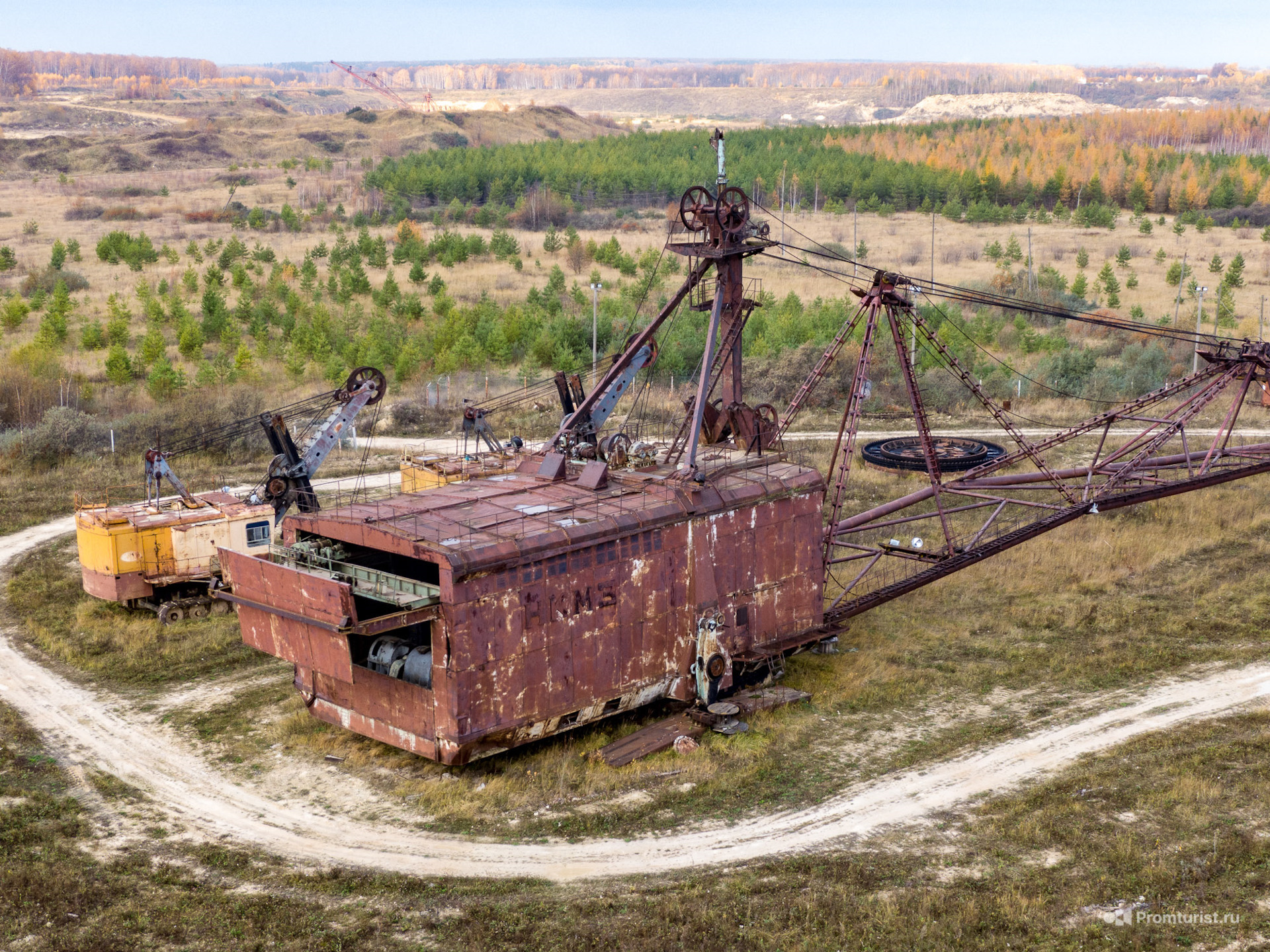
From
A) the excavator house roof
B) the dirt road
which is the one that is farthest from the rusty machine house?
the dirt road

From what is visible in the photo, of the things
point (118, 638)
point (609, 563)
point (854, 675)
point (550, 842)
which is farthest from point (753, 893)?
point (118, 638)

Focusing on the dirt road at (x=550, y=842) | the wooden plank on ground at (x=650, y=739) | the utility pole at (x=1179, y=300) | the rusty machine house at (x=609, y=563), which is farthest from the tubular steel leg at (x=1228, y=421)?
the utility pole at (x=1179, y=300)

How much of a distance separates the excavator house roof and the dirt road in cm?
221

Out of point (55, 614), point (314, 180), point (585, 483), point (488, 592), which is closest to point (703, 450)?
point (585, 483)

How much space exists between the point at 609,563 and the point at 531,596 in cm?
179

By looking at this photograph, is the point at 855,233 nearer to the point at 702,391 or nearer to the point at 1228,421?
the point at 1228,421

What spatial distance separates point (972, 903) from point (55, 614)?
25.0 meters

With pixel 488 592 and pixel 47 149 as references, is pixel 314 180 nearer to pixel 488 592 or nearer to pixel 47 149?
pixel 47 149

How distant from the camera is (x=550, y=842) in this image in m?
20.0

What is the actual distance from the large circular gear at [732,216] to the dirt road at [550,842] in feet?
39.1

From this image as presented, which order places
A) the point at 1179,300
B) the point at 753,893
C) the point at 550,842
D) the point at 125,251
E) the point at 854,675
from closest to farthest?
1. the point at 753,893
2. the point at 550,842
3. the point at 854,675
4. the point at 1179,300
5. the point at 125,251

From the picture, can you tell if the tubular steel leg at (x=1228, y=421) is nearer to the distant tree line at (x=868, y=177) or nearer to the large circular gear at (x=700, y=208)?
the large circular gear at (x=700, y=208)

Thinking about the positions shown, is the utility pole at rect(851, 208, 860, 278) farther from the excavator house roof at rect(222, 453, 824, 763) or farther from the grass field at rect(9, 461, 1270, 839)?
the excavator house roof at rect(222, 453, 824, 763)

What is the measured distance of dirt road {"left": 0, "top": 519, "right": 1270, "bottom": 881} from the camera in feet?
64.0
